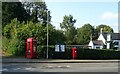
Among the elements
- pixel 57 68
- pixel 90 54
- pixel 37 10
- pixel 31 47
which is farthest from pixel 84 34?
pixel 57 68

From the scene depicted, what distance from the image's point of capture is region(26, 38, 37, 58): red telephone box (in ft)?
117

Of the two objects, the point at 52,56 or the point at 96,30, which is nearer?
the point at 52,56

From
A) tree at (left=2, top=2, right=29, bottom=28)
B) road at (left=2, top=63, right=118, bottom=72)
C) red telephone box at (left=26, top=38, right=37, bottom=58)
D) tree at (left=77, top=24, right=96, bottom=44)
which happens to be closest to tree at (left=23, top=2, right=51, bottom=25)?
tree at (left=2, top=2, right=29, bottom=28)

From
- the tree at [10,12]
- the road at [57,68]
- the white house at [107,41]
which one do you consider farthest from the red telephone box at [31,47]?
the white house at [107,41]

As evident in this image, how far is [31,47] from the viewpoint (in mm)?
35594

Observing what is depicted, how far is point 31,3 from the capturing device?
259ft

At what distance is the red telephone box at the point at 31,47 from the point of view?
35597mm

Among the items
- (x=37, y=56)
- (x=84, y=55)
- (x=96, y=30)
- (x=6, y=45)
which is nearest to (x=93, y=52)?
(x=84, y=55)

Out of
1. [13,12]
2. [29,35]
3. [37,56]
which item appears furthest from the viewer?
[13,12]

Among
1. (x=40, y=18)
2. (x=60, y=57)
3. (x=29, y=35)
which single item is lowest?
(x=60, y=57)

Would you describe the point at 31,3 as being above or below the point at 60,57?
above

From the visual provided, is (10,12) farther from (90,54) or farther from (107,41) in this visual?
(107,41)

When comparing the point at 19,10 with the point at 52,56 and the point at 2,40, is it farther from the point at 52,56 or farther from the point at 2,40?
the point at 52,56

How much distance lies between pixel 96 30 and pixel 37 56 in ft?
313
